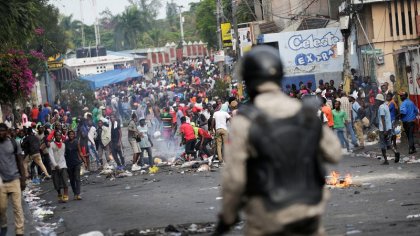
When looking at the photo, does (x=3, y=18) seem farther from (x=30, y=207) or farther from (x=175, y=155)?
(x=175, y=155)

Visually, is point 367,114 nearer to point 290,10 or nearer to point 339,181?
point 339,181

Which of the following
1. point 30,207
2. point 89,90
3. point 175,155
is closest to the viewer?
point 30,207

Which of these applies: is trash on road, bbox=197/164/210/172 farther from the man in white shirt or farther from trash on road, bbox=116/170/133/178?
trash on road, bbox=116/170/133/178

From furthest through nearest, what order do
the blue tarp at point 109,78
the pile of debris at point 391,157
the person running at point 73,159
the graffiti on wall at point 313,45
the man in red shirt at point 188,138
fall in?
the blue tarp at point 109,78 < the graffiti on wall at point 313,45 < the man in red shirt at point 188,138 < the pile of debris at point 391,157 < the person running at point 73,159

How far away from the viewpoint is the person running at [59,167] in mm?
19203

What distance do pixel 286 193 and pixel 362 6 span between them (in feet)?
106

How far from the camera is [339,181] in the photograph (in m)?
17.5

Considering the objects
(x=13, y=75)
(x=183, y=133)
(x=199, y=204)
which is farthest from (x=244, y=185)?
(x=183, y=133)

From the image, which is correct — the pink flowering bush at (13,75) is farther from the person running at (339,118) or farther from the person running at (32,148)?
the person running at (339,118)

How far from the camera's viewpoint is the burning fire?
1694cm

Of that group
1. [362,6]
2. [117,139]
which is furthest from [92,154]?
[362,6]

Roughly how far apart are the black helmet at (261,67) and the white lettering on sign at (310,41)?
123 ft

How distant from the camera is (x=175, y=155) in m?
29.6

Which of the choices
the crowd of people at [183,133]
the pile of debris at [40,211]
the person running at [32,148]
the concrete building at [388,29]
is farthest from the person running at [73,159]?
the concrete building at [388,29]
